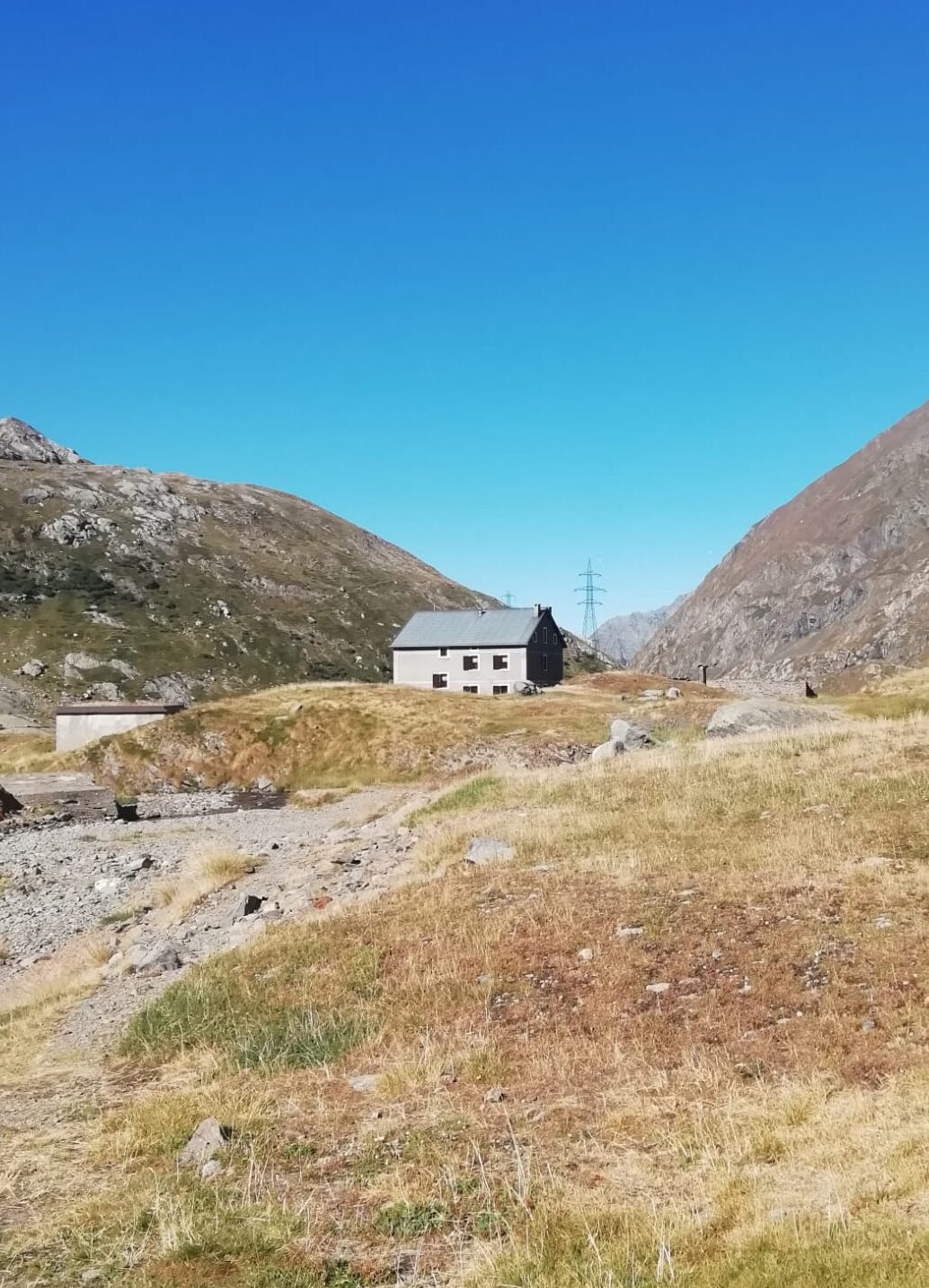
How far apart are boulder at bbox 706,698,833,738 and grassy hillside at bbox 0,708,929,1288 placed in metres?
19.0

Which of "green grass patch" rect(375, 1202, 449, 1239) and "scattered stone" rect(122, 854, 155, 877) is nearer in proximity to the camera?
"green grass patch" rect(375, 1202, 449, 1239)

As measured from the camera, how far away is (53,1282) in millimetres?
7406

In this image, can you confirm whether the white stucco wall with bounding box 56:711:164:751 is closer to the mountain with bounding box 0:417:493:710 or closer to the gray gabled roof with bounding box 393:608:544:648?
the gray gabled roof with bounding box 393:608:544:648

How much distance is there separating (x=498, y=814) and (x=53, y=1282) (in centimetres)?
1847

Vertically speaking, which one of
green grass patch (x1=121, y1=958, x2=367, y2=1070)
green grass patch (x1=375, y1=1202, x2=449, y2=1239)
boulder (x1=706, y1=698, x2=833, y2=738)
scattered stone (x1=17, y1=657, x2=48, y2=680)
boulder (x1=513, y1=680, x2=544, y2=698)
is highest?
scattered stone (x1=17, y1=657, x2=48, y2=680)

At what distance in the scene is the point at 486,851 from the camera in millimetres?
20781

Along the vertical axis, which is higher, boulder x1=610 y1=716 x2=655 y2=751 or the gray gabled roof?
the gray gabled roof

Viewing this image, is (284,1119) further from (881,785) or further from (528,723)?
(528,723)

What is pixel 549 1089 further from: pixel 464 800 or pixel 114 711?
pixel 114 711

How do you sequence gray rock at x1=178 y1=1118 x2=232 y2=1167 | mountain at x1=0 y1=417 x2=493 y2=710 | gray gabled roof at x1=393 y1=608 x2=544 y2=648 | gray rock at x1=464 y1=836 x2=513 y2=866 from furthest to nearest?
mountain at x1=0 y1=417 x2=493 y2=710, gray gabled roof at x1=393 y1=608 x2=544 y2=648, gray rock at x1=464 y1=836 x2=513 y2=866, gray rock at x1=178 y1=1118 x2=232 y2=1167

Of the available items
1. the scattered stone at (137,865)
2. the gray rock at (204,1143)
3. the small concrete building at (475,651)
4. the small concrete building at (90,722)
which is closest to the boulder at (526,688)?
the small concrete building at (475,651)

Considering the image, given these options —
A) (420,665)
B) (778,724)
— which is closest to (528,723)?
(778,724)

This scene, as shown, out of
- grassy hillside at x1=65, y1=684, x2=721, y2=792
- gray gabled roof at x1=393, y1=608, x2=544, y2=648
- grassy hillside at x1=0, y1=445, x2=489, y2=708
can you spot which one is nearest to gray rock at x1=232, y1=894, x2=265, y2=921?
grassy hillside at x1=65, y1=684, x2=721, y2=792

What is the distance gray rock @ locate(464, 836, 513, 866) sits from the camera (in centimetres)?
2030
